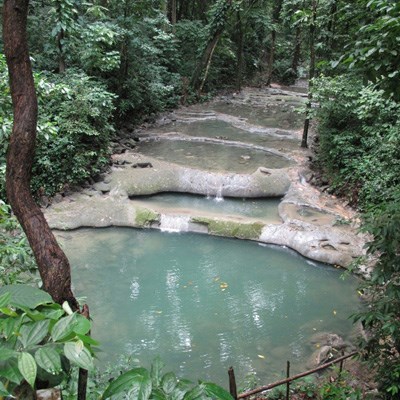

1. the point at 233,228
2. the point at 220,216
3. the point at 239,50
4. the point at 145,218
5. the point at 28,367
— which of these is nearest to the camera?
the point at 28,367

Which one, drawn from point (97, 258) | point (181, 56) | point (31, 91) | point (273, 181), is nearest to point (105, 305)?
point (97, 258)

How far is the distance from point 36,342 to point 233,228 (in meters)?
Answer: 7.20

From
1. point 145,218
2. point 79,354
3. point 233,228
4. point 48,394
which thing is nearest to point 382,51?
point 79,354

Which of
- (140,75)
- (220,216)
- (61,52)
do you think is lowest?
(220,216)

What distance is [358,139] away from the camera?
31.9 ft

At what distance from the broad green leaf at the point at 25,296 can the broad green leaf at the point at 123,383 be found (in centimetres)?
35

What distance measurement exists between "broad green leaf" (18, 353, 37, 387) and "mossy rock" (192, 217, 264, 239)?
23.7ft

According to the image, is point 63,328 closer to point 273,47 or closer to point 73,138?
point 73,138

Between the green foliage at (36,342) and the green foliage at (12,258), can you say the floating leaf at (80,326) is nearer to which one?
the green foliage at (36,342)

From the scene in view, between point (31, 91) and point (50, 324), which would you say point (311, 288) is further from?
point (50, 324)

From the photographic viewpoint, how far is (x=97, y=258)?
294 inches

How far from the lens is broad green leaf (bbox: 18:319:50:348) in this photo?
4.05 feet

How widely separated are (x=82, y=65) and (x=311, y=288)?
26.8 ft

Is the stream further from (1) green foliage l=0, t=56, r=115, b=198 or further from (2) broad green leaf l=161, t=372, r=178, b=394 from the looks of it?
A: (2) broad green leaf l=161, t=372, r=178, b=394
